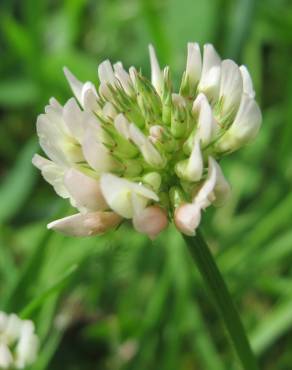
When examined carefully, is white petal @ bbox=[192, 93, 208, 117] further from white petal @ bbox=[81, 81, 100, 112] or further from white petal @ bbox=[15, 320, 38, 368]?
white petal @ bbox=[15, 320, 38, 368]

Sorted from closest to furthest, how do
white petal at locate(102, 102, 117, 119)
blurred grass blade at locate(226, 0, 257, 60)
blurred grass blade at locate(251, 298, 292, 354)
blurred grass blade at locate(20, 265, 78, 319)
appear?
white petal at locate(102, 102, 117, 119)
blurred grass blade at locate(20, 265, 78, 319)
blurred grass blade at locate(251, 298, 292, 354)
blurred grass blade at locate(226, 0, 257, 60)

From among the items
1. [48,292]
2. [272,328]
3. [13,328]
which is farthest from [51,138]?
[272,328]

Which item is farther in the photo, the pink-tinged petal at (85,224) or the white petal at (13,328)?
the white petal at (13,328)

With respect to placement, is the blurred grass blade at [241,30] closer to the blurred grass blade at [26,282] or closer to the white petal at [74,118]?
the blurred grass blade at [26,282]

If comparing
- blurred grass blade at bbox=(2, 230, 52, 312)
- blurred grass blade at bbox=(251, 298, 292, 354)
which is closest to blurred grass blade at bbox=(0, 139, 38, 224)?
blurred grass blade at bbox=(2, 230, 52, 312)

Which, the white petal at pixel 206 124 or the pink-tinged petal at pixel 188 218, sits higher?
the white petal at pixel 206 124

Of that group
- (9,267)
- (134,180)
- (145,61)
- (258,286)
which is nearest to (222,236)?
(258,286)

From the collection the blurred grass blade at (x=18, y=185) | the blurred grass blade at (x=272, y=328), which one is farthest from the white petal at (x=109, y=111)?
the blurred grass blade at (x=18, y=185)

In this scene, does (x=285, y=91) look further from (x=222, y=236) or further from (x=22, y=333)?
(x=22, y=333)
